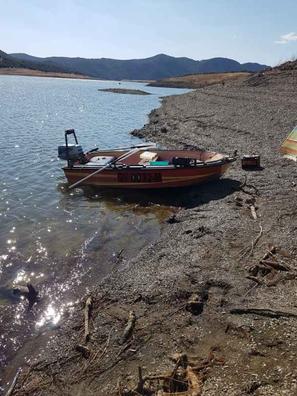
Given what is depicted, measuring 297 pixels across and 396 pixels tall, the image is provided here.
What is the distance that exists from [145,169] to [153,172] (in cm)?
40

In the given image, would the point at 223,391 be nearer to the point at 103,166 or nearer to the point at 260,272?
the point at 260,272

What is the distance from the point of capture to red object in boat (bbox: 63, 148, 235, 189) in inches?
720

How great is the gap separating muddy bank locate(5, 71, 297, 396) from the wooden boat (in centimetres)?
229

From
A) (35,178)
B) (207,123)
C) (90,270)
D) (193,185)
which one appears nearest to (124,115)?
(207,123)

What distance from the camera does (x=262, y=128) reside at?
30031 mm

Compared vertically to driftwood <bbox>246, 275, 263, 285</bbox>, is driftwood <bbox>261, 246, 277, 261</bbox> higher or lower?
higher

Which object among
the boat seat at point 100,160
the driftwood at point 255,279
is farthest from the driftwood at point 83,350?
the boat seat at point 100,160

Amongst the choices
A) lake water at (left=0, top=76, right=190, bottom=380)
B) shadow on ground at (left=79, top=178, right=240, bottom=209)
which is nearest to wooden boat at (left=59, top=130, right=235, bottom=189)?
shadow on ground at (left=79, top=178, right=240, bottom=209)

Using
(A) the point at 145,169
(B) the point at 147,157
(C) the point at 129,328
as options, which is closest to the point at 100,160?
(B) the point at 147,157

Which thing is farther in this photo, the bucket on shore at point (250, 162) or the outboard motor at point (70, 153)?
the outboard motor at point (70, 153)

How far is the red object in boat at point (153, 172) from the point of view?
18297 mm

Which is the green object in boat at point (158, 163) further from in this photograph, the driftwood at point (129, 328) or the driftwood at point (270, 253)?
the driftwood at point (129, 328)

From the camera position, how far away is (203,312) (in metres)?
8.73

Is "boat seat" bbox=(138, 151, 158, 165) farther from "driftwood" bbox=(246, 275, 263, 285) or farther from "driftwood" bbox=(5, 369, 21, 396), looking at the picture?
"driftwood" bbox=(5, 369, 21, 396)
